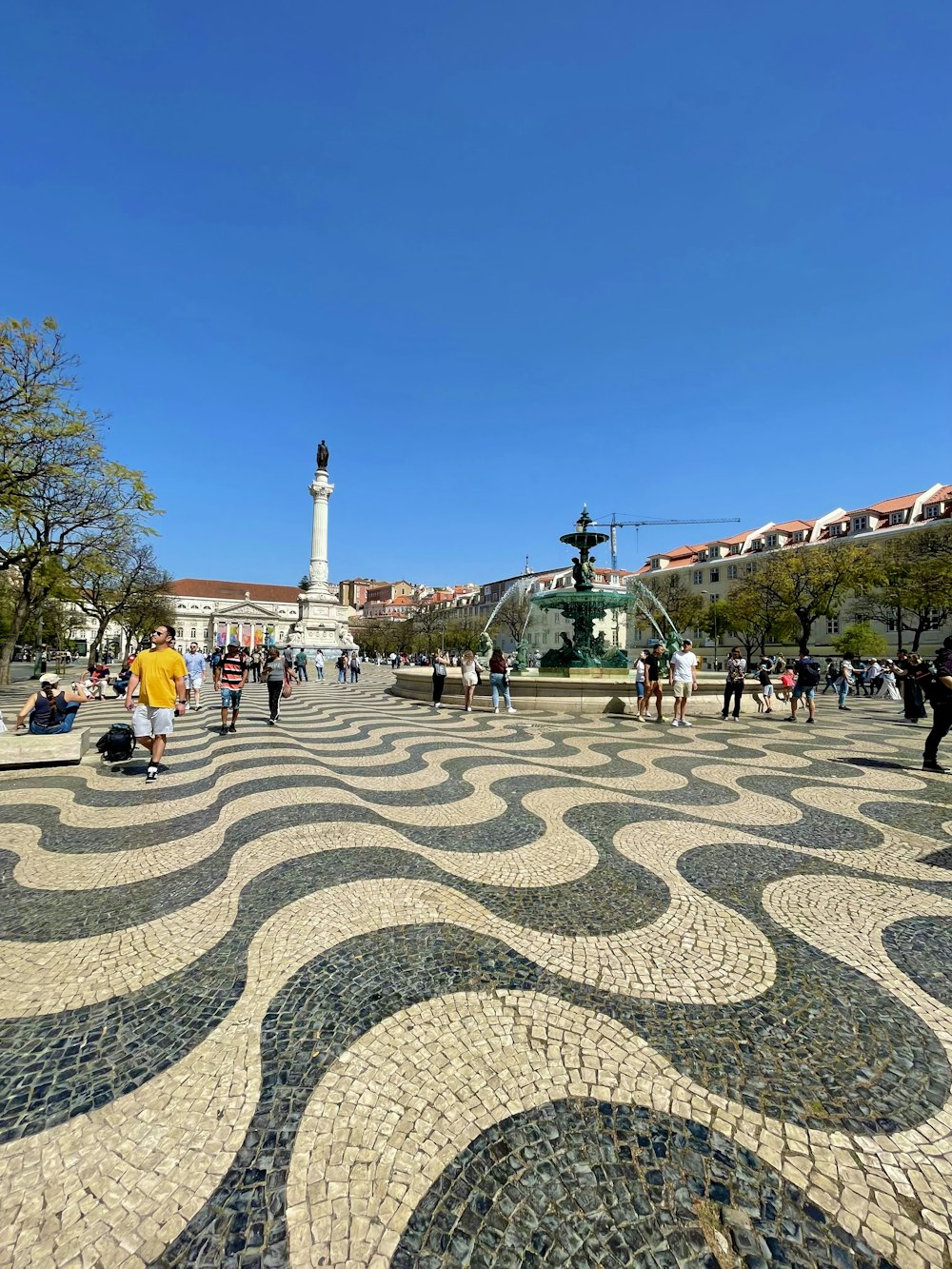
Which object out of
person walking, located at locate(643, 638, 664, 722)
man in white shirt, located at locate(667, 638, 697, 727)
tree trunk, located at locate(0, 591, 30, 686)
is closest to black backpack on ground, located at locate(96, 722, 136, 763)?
person walking, located at locate(643, 638, 664, 722)

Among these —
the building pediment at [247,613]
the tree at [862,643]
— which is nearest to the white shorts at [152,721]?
the tree at [862,643]

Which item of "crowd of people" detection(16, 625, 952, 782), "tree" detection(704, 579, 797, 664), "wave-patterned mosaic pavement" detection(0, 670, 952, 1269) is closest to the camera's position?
"wave-patterned mosaic pavement" detection(0, 670, 952, 1269)

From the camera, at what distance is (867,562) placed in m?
36.9

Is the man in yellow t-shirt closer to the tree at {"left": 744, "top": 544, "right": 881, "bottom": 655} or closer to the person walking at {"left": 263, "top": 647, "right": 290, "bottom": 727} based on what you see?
the person walking at {"left": 263, "top": 647, "right": 290, "bottom": 727}

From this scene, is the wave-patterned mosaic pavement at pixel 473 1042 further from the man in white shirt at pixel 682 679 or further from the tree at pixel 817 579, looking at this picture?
the tree at pixel 817 579

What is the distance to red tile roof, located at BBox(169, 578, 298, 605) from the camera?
121 metres

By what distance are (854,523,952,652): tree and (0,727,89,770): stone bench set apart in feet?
130

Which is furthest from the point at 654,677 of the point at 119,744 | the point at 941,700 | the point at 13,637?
the point at 13,637

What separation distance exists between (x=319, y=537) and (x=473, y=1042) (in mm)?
54454

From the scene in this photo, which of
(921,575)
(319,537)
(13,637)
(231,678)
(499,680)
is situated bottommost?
(499,680)

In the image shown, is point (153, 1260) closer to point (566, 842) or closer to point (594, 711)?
point (566, 842)

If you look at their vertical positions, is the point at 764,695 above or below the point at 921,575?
below

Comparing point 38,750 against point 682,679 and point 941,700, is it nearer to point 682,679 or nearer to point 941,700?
point 682,679

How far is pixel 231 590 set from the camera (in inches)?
4897
